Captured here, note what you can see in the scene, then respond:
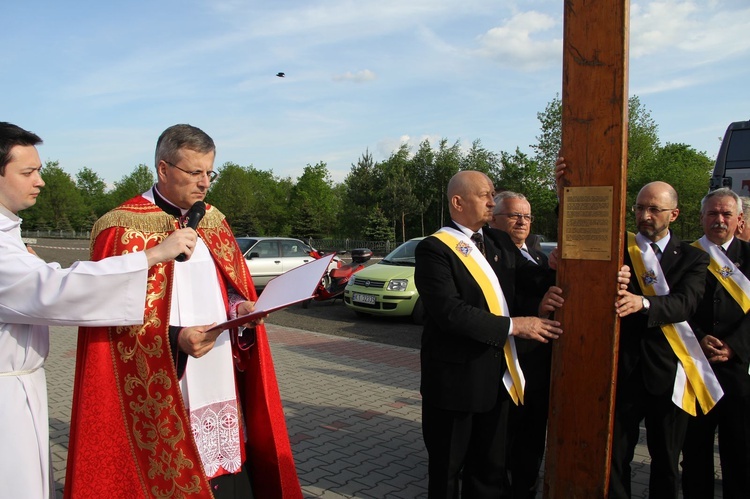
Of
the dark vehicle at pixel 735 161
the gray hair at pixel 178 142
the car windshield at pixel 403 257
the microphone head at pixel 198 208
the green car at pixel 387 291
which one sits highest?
the dark vehicle at pixel 735 161

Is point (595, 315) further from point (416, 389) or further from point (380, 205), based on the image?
point (380, 205)

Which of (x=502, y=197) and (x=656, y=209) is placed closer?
(x=656, y=209)

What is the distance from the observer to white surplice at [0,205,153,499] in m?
2.08

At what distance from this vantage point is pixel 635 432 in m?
3.37

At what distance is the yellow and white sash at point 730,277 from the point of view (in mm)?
3500

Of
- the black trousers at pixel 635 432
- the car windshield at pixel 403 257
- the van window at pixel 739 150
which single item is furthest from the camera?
the van window at pixel 739 150

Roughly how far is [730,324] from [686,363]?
18.7 inches

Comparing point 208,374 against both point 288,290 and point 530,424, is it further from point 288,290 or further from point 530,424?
point 530,424

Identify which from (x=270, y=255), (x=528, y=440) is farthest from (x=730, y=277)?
(x=270, y=255)

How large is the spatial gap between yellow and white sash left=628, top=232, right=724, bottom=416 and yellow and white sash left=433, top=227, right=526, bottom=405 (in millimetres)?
868

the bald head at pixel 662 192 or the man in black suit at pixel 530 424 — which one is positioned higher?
the bald head at pixel 662 192

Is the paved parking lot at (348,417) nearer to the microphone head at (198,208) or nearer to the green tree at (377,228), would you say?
the microphone head at (198,208)

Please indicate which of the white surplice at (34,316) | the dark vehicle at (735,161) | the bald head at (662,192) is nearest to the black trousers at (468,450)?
the bald head at (662,192)

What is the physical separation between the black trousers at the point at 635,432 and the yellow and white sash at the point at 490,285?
2.19 feet
